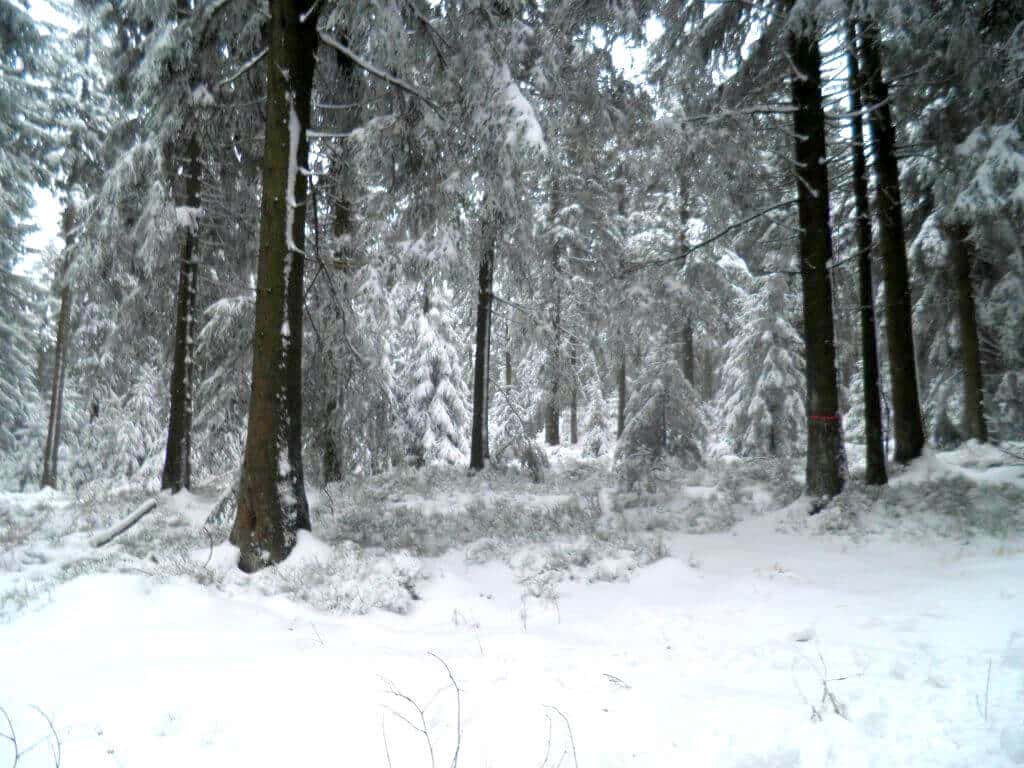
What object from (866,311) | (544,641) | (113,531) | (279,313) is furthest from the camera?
(866,311)

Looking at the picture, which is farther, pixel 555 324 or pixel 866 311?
pixel 555 324

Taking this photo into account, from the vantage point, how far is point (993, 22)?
7.64m

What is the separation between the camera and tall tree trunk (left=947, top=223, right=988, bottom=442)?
12.5 metres

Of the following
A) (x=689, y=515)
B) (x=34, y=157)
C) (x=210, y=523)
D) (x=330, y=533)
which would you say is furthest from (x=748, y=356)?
(x=34, y=157)

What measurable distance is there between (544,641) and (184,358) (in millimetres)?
9295

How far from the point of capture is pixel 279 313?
20.1 feet

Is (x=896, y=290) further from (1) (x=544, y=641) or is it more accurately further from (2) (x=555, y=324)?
(1) (x=544, y=641)

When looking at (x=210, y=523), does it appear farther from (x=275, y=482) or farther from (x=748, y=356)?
(x=748, y=356)

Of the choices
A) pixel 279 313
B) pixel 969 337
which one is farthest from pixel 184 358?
pixel 969 337

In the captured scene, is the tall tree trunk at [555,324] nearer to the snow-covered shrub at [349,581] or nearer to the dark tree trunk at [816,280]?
the dark tree trunk at [816,280]

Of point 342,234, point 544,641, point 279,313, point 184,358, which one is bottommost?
point 544,641

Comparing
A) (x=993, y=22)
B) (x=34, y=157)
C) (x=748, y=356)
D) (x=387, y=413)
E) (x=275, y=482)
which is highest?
(x=34, y=157)

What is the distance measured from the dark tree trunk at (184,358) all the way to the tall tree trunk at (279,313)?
505 cm

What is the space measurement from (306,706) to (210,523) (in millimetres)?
4825
